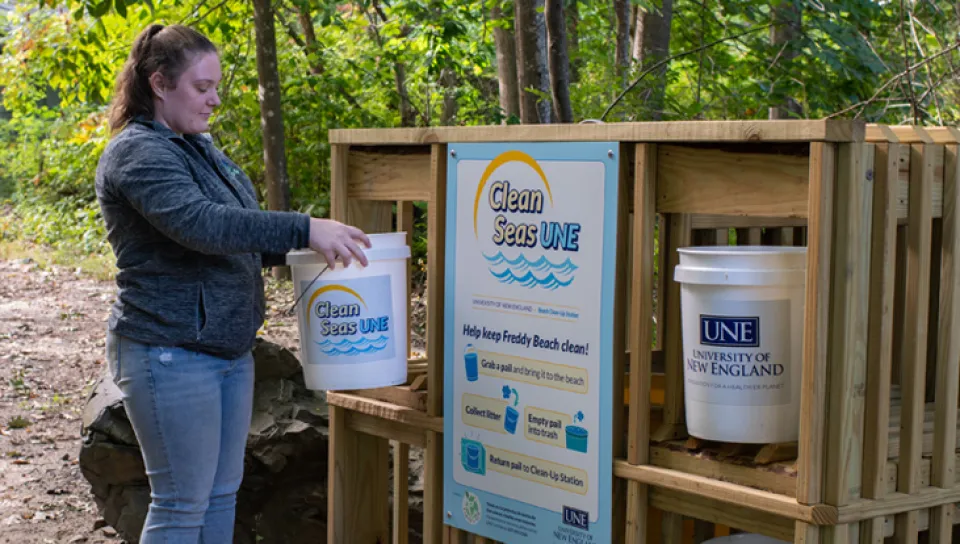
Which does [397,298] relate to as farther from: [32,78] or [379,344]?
[32,78]

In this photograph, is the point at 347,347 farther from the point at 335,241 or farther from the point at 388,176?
the point at 388,176

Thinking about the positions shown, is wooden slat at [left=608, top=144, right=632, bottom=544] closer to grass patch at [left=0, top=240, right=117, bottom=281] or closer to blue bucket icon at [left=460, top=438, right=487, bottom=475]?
blue bucket icon at [left=460, top=438, right=487, bottom=475]

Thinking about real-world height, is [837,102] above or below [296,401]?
above

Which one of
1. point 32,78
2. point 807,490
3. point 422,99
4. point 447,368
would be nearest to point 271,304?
point 422,99

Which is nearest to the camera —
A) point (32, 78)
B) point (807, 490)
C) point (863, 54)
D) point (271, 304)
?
point (807, 490)

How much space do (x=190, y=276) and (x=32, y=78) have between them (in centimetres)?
1025

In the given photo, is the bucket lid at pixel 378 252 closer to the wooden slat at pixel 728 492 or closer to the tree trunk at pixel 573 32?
the wooden slat at pixel 728 492

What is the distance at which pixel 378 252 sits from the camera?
3176 mm

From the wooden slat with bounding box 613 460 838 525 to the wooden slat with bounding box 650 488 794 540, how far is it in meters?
0.04

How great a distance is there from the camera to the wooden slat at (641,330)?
2826 millimetres

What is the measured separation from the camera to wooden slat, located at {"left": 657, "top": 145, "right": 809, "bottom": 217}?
2566 mm

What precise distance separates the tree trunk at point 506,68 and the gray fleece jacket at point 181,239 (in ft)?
13.5

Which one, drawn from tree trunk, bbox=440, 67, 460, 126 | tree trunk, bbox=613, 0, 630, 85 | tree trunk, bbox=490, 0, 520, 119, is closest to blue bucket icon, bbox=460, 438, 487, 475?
tree trunk, bbox=490, 0, 520, 119

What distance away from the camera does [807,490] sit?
8.23ft
